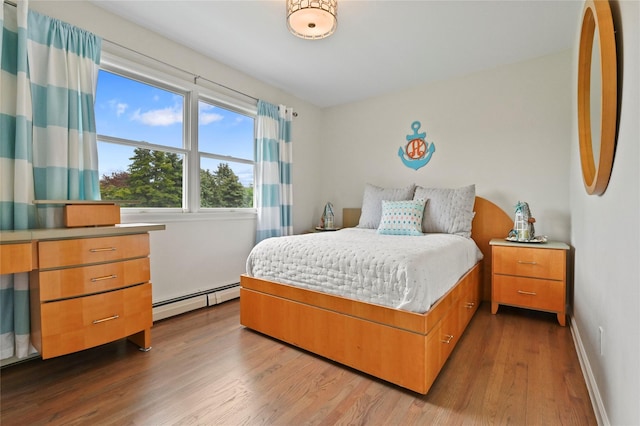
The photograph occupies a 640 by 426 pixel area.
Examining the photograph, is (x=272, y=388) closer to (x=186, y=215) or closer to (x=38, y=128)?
(x=186, y=215)

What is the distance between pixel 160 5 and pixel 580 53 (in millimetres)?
2767

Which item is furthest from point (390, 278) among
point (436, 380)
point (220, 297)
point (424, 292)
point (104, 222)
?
point (220, 297)

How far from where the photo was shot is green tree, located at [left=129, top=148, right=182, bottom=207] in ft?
7.89

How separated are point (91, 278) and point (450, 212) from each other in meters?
2.75

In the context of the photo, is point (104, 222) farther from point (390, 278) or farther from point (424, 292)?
point (424, 292)

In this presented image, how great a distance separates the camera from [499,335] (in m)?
2.13

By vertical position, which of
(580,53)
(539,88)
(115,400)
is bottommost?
(115,400)

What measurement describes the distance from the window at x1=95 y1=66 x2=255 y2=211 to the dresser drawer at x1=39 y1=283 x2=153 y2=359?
87 centimetres

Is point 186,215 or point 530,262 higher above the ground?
point 186,215

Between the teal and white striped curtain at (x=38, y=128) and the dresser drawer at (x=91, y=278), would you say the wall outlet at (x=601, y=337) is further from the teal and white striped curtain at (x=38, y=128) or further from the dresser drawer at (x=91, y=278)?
the teal and white striped curtain at (x=38, y=128)

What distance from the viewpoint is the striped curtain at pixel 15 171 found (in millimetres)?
1659

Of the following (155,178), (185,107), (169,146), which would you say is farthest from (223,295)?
(185,107)

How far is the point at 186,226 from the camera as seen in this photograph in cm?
265

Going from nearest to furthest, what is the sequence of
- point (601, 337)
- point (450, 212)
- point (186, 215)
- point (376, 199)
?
1. point (601, 337)
2. point (186, 215)
3. point (450, 212)
4. point (376, 199)
